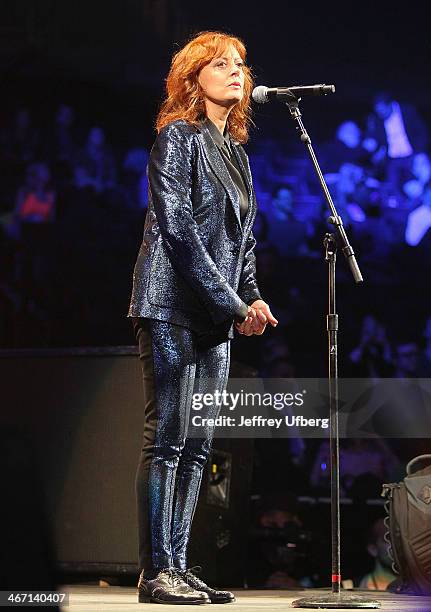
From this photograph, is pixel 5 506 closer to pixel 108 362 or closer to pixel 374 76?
pixel 108 362

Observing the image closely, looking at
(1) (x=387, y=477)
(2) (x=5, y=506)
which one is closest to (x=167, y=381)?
(2) (x=5, y=506)

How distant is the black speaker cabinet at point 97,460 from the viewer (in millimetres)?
3164

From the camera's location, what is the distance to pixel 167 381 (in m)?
2.18

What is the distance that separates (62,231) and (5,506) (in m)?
4.01

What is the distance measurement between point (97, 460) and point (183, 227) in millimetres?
1316

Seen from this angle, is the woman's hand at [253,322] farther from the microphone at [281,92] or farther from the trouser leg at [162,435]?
the microphone at [281,92]

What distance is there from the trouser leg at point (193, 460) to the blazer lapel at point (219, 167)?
0.35 m

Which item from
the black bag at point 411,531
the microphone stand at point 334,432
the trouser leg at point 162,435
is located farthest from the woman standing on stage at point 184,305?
the black bag at point 411,531

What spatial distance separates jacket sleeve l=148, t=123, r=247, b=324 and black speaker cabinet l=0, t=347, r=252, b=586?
3.58ft

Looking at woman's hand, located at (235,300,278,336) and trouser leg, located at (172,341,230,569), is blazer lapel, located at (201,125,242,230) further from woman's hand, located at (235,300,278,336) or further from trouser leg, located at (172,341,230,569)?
trouser leg, located at (172,341,230,569)

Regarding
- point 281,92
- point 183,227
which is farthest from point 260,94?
point 183,227

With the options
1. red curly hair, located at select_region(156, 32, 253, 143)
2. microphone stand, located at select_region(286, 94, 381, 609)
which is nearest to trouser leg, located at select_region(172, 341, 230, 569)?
microphone stand, located at select_region(286, 94, 381, 609)

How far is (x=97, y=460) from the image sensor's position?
10.6ft

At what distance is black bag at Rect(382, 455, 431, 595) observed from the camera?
290cm
